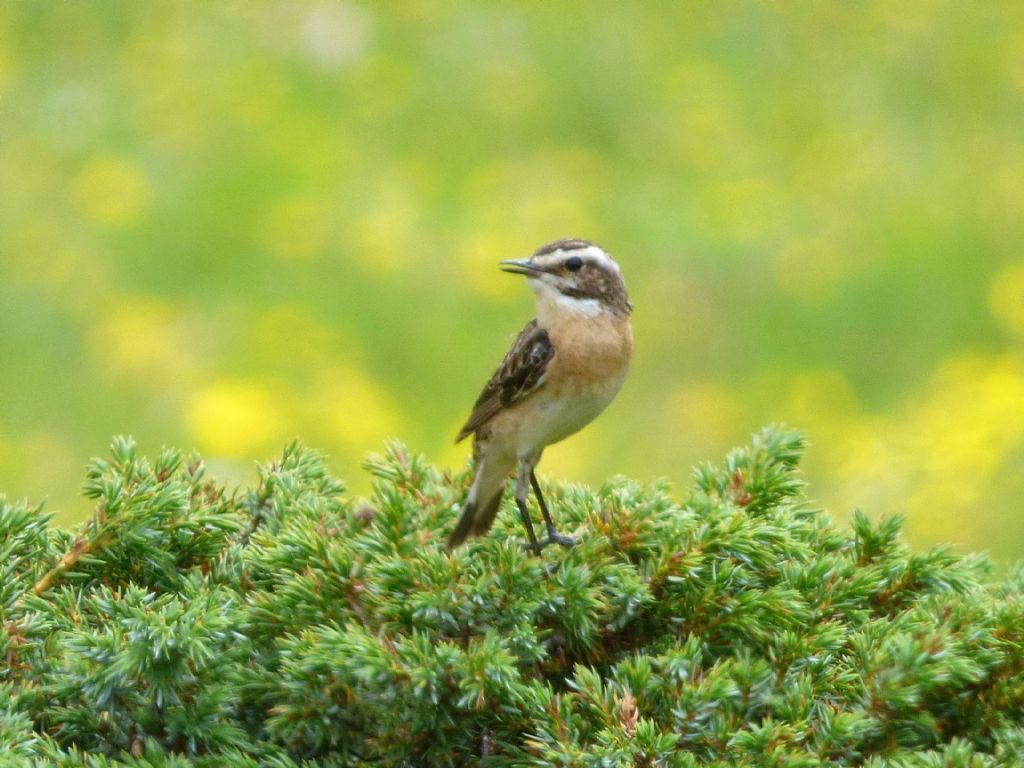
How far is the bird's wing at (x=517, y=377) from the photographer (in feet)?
16.5

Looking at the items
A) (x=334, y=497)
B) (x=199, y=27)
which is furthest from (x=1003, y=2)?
(x=334, y=497)

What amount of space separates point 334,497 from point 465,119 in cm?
915

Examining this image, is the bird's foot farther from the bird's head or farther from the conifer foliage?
the bird's head

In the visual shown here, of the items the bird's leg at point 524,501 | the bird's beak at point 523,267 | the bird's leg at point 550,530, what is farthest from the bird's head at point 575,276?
the bird's leg at point 550,530

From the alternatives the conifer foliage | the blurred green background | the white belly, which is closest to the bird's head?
the white belly

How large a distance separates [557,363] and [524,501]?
772mm

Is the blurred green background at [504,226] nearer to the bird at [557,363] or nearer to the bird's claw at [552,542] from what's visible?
the bird at [557,363]

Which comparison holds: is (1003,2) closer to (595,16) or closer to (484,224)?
(595,16)

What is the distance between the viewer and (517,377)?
5.05 m

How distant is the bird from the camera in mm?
4953

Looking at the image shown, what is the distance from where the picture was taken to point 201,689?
9.53 feet

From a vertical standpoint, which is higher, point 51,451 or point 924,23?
point 924,23

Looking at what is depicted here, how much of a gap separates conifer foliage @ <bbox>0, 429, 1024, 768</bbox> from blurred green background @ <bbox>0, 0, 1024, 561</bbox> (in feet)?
16.6

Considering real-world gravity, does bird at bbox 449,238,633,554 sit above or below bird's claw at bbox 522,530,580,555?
above
